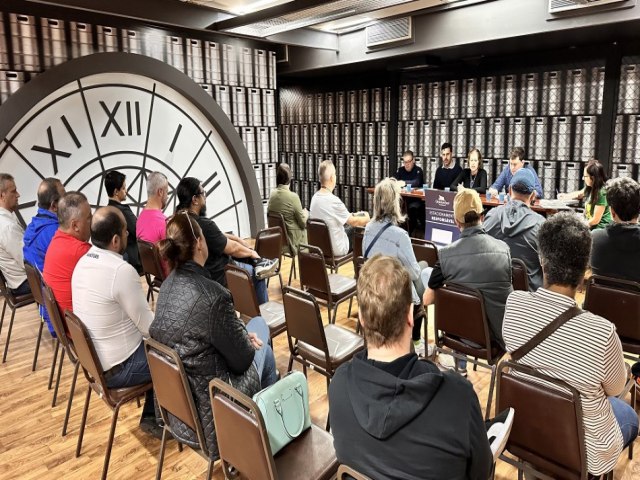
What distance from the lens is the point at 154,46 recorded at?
568 cm

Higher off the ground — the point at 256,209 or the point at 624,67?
the point at 624,67

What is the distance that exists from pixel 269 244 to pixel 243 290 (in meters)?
1.15

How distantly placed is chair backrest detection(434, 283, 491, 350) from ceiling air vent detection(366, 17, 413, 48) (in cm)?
447

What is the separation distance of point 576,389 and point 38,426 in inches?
111

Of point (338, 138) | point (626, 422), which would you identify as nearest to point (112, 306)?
point (626, 422)

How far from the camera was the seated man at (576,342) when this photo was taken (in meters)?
1.58

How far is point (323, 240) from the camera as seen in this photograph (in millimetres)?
4391

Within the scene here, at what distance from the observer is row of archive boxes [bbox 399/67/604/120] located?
18.3 feet

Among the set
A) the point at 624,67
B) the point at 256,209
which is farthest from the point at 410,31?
the point at 256,209

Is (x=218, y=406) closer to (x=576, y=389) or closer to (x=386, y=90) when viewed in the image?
(x=576, y=389)

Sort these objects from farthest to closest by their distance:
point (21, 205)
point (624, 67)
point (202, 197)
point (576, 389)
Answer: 1. point (624, 67)
2. point (21, 205)
3. point (202, 197)
4. point (576, 389)

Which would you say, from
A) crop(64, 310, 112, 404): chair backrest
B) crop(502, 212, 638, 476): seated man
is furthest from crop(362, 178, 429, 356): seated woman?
crop(64, 310, 112, 404): chair backrest

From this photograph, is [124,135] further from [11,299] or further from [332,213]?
[332,213]

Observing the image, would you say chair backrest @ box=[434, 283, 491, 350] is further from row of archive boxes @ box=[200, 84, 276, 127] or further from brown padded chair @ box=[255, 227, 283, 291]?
row of archive boxes @ box=[200, 84, 276, 127]
